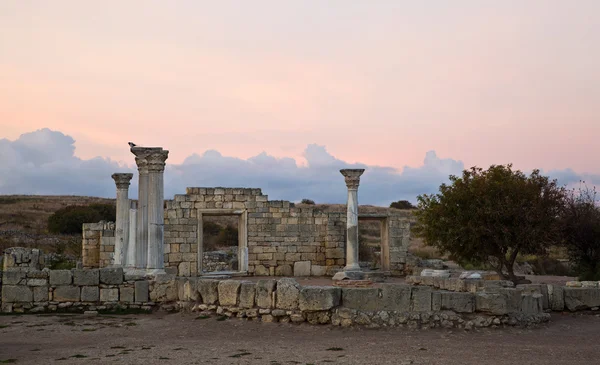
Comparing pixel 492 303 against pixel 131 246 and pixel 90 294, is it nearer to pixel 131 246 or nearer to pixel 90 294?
pixel 90 294

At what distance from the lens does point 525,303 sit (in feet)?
42.2

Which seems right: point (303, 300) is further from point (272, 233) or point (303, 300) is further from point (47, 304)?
point (272, 233)

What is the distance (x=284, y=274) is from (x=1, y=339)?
14.5 m

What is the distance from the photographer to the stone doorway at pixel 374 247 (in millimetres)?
26250

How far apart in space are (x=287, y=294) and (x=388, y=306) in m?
1.94

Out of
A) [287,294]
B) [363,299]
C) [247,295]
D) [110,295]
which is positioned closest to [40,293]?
[110,295]

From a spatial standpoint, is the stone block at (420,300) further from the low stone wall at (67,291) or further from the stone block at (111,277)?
the stone block at (111,277)

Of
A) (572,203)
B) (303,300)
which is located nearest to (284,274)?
(572,203)

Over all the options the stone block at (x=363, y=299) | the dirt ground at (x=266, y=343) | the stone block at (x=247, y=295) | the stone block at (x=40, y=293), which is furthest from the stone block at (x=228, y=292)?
the stone block at (x=40, y=293)

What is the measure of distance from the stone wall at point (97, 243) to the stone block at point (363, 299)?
14.1 metres

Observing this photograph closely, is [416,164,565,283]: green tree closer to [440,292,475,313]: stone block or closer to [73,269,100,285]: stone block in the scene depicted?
[440,292,475,313]: stone block

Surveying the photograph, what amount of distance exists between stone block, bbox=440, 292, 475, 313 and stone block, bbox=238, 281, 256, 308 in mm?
3682

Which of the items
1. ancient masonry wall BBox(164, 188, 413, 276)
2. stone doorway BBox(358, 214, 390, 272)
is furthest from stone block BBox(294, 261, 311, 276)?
stone doorway BBox(358, 214, 390, 272)

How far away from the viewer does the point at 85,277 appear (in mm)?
14672
